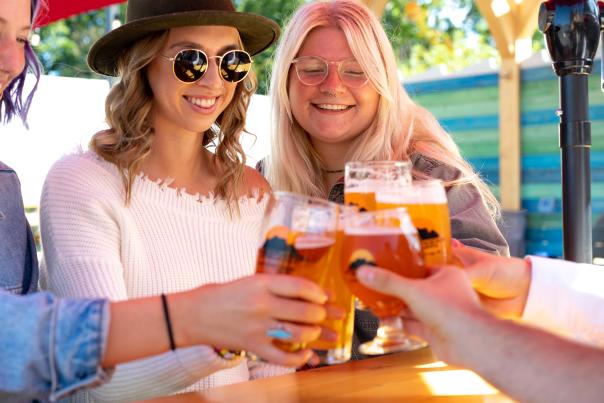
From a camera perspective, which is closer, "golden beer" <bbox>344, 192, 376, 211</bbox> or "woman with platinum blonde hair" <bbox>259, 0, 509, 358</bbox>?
"golden beer" <bbox>344, 192, 376, 211</bbox>

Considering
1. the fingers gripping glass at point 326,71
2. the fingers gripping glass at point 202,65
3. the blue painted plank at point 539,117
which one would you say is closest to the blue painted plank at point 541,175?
the blue painted plank at point 539,117

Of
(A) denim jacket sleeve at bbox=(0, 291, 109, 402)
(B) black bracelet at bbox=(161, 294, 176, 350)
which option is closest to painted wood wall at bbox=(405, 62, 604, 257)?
(B) black bracelet at bbox=(161, 294, 176, 350)

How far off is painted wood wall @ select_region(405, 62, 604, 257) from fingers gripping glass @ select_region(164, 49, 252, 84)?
3939 millimetres

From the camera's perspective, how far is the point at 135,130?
243 cm

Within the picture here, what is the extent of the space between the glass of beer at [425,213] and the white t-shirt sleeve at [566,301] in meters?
0.35

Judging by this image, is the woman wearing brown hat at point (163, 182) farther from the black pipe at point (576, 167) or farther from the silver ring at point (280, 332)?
the black pipe at point (576, 167)

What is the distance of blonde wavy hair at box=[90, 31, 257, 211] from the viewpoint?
232cm

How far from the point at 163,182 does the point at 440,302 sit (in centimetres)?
138

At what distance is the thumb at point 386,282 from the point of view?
48.2 inches

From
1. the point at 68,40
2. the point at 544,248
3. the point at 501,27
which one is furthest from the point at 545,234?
the point at 68,40

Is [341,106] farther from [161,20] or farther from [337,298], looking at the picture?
[337,298]

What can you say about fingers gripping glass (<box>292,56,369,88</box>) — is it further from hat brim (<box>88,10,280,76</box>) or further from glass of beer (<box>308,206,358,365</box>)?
glass of beer (<box>308,206,358,365</box>)

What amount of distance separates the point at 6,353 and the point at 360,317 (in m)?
1.44

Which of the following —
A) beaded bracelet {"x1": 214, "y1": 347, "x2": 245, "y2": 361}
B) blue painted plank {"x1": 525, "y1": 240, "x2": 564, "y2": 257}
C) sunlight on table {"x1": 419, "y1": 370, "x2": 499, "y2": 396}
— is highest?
beaded bracelet {"x1": 214, "y1": 347, "x2": 245, "y2": 361}
